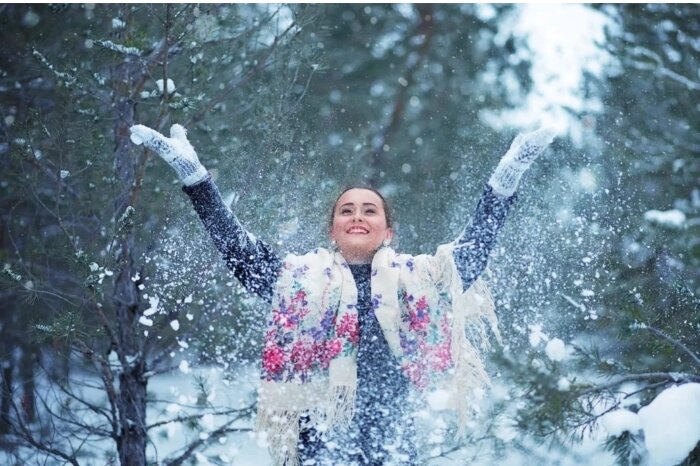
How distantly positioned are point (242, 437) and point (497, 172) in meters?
1.84

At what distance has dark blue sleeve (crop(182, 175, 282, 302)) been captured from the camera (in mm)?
2492

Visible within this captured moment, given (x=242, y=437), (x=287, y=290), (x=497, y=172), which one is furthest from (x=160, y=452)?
(x=497, y=172)

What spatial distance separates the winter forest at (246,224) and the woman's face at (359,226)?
538 millimetres

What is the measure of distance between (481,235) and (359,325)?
482 millimetres

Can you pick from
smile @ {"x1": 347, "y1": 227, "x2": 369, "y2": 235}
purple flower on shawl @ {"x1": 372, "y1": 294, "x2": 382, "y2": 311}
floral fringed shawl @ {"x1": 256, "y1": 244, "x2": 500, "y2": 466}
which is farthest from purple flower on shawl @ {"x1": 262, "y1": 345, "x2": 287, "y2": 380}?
smile @ {"x1": 347, "y1": 227, "x2": 369, "y2": 235}

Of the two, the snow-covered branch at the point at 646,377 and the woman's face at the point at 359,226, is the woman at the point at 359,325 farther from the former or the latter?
the snow-covered branch at the point at 646,377

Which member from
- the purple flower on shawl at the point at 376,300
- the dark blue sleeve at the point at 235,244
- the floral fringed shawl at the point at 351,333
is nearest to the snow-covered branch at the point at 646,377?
the floral fringed shawl at the point at 351,333

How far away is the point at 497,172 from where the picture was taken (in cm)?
246

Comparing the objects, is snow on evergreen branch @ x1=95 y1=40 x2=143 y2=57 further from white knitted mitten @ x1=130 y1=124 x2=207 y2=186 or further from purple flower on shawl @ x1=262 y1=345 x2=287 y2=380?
purple flower on shawl @ x1=262 y1=345 x2=287 y2=380

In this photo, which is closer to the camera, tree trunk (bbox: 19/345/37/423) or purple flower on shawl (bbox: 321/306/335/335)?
purple flower on shawl (bbox: 321/306/335/335)

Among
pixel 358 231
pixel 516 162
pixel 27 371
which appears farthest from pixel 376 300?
pixel 27 371

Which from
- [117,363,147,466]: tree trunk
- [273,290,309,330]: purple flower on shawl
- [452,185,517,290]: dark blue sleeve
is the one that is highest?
[452,185,517,290]: dark blue sleeve

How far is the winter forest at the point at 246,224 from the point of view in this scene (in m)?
2.69

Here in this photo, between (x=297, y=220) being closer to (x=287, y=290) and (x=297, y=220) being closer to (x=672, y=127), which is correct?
(x=287, y=290)
